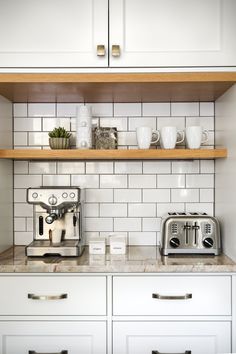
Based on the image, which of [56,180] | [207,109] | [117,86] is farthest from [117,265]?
[207,109]

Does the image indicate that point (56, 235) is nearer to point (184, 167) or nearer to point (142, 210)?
point (142, 210)

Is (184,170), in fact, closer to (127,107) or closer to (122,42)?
(127,107)

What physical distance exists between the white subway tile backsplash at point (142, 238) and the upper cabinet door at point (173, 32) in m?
1.02

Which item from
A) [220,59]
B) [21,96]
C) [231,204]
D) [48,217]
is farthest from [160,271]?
[21,96]

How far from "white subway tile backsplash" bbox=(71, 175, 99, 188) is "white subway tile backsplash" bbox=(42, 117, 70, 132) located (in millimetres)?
318

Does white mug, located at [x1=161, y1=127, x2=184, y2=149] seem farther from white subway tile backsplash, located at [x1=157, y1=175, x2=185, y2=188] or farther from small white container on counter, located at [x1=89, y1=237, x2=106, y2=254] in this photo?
small white container on counter, located at [x1=89, y1=237, x2=106, y2=254]

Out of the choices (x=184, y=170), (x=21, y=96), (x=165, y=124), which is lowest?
(x=184, y=170)

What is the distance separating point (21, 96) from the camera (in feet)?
6.88

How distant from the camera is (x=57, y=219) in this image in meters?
2.02

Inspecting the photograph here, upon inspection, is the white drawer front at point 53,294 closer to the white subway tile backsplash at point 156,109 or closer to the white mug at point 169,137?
the white mug at point 169,137

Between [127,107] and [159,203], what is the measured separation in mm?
630

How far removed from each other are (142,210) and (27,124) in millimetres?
897

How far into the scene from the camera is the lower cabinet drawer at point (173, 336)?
173 cm

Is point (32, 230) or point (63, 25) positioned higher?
point (63, 25)
